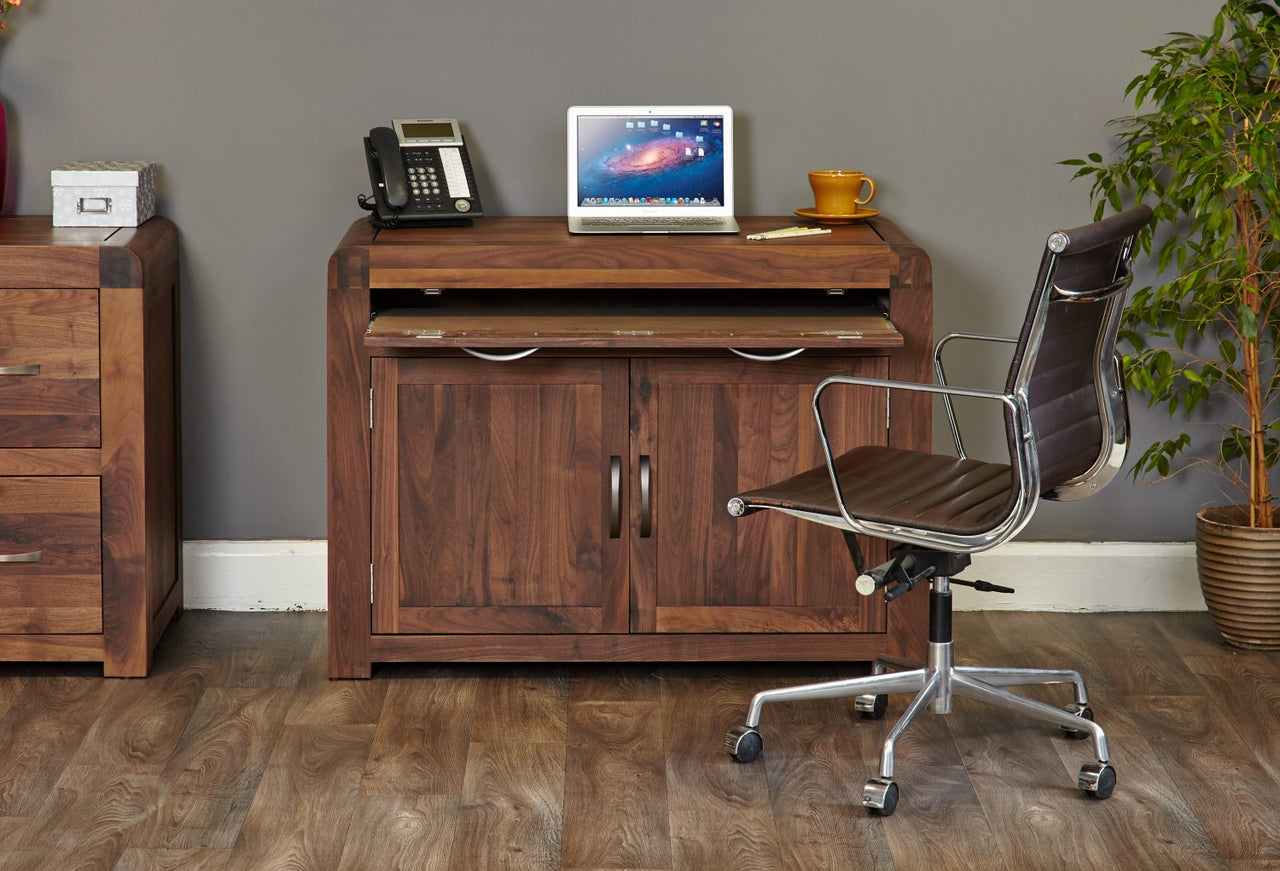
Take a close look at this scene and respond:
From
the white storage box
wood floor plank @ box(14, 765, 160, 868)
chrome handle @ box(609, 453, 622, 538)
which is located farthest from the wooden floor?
the white storage box

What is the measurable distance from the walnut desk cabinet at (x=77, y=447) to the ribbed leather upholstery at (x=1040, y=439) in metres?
1.34

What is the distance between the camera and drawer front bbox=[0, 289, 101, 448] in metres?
3.06

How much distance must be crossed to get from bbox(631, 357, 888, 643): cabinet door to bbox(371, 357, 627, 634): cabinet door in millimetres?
68

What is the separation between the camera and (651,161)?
3.39 meters

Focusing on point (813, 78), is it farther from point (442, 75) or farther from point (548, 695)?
point (548, 695)

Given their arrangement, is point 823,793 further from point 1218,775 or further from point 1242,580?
point 1242,580

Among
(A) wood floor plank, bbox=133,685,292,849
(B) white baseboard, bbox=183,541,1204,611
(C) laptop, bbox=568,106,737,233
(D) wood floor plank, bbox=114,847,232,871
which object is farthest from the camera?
(B) white baseboard, bbox=183,541,1204,611

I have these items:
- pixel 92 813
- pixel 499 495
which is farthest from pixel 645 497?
pixel 92 813

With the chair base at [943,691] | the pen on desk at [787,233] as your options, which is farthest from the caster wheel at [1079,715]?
the pen on desk at [787,233]

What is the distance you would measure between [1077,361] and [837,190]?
92cm

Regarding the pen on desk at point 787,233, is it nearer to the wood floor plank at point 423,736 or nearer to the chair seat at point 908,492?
the chair seat at point 908,492

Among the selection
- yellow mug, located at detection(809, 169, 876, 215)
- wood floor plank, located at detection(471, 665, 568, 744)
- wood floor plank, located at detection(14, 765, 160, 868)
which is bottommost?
wood floor plank, located at detection(14, 765, 160, 868)

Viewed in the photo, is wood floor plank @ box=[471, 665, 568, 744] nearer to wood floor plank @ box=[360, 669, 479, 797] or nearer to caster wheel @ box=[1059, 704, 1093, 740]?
wood floor plank @ box=[360, 669, 479, 797]

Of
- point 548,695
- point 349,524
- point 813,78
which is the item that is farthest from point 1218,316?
point 349,524
